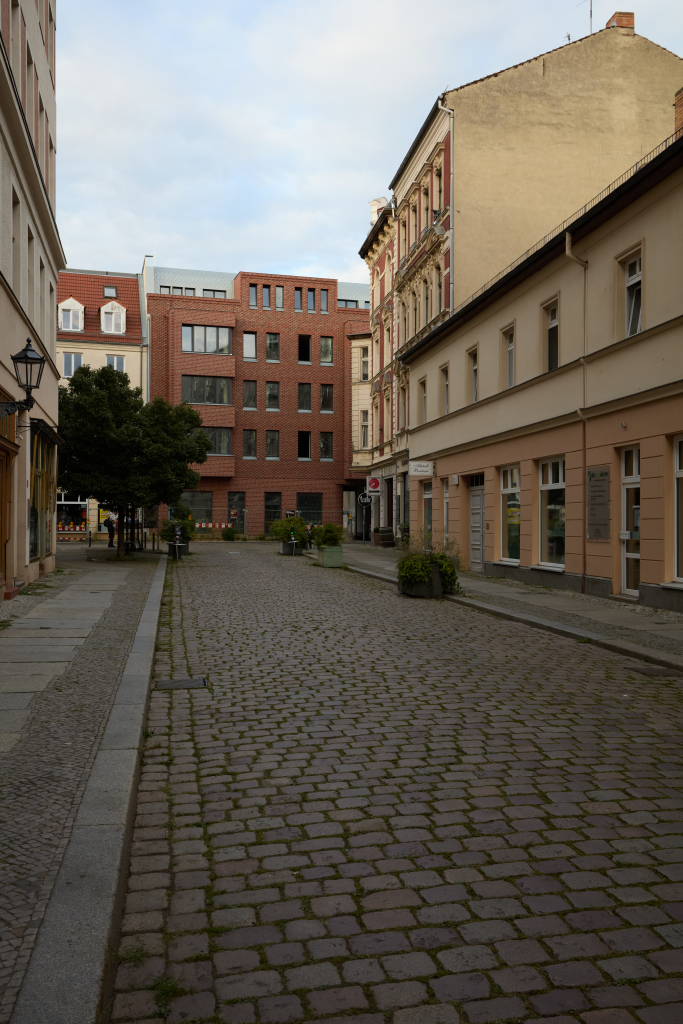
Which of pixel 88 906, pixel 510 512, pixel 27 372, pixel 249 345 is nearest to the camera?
pixel 88 906

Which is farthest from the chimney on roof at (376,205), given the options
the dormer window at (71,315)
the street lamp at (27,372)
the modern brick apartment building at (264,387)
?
the street lamp at (27,372)

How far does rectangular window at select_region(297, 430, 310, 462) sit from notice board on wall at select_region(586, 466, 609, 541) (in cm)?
3995

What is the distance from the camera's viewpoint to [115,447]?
24.8 meters

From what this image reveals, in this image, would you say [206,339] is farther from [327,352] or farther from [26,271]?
[26,271]

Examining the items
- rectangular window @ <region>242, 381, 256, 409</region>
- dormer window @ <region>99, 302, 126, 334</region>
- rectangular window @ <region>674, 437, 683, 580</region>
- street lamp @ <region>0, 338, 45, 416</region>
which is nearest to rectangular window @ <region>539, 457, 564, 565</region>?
rectangular window @ <region>674, 437, 683, 580</region>

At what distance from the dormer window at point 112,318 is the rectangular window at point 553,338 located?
131ft

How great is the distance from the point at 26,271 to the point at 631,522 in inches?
478

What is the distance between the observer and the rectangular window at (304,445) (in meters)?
55.3

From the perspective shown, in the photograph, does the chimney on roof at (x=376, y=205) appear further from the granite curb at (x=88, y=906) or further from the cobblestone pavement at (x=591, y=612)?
the granite curb at (x=88, y=906)

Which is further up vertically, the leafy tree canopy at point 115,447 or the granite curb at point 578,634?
the leafy tree canopy at point 115,447

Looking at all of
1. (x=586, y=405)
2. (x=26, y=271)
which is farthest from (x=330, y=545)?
(x=26, y=271)

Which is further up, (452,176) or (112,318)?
(112,318)

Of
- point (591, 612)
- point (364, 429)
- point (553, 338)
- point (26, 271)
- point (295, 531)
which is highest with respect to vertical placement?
point (364, 429)

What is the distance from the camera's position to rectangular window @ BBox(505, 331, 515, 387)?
20500 millimetres
